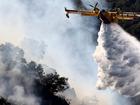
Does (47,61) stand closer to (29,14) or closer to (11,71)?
(29,14)

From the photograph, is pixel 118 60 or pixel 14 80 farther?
pixel 14 80

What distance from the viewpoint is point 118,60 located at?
118812mm

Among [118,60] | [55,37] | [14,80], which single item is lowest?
[118,60]

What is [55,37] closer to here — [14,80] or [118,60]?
[14,80]

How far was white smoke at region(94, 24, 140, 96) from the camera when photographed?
11825 cm

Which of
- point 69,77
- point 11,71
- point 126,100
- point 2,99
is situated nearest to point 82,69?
point 69,77

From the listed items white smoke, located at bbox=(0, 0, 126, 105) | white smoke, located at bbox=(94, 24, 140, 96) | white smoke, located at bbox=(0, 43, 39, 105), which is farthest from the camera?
white smoke, located at bbox=(0, 0, 126, 105)

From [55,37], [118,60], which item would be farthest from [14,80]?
[118,60]

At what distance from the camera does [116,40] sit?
119 meters

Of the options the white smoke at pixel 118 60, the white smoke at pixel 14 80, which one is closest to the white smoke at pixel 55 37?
the white smoke at pixel 14 80

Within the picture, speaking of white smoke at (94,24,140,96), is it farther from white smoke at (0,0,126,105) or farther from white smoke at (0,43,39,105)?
white smoke at (0,0,126,105)

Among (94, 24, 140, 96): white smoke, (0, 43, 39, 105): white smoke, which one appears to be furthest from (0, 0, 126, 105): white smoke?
(94, 24, 140, 96): white smoke

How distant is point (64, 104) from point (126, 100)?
1926cm

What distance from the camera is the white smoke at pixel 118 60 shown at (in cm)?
11825
